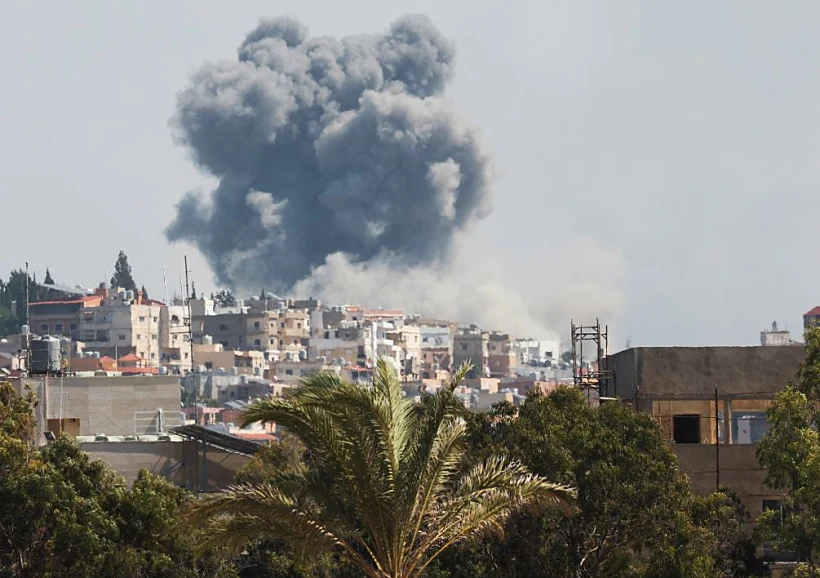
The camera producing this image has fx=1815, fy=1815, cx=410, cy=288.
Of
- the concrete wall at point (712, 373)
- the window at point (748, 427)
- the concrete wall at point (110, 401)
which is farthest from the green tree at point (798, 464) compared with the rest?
the concrete wall at point (110, 401)

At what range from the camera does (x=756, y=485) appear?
35.9m

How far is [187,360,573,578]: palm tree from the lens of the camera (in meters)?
19.1

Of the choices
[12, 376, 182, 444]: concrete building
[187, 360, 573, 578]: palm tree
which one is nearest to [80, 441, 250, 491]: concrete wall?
[12, 376, 182, 444]: concrete building

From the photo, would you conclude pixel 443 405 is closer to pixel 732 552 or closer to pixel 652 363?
pixel 732 552

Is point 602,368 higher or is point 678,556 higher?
point 602,368

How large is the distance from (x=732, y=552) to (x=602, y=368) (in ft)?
41.8

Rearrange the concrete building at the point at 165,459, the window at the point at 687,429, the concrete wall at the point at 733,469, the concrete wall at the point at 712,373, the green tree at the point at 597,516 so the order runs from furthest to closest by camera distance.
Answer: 1. the concrete building at the point at 165,459
2. the window at the point at 687,429
3. the concrete wall at the point at 712,373
4. the concrete wall at the point at 733,469
5. the green tree at the point at 597,516

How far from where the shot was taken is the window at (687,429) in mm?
37781

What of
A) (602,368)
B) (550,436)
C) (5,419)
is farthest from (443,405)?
(602,368)

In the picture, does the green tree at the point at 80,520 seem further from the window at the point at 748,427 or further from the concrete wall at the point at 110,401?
the concrete wall at the point at 110,401

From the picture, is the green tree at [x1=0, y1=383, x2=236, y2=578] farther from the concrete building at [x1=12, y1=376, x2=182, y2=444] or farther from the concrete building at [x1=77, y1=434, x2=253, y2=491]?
the concrete building at [x1=12, y1=376, x2=182, y2=444]

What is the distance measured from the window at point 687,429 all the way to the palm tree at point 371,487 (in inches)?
710

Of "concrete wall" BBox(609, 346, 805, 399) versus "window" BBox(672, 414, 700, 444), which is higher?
"concrete wall" BBox(609, 346, 805, 399)

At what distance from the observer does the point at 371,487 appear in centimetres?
1941
